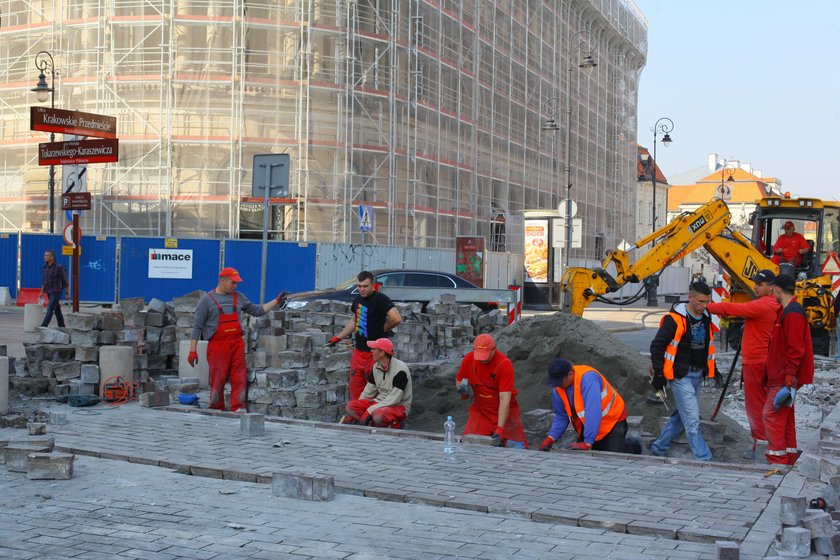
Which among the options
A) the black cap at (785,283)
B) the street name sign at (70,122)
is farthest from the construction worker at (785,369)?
the street name sign at (70,122)

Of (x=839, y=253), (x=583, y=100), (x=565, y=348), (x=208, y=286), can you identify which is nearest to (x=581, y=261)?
(x=583, y=100)

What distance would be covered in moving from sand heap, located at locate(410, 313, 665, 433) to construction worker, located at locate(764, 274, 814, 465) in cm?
261

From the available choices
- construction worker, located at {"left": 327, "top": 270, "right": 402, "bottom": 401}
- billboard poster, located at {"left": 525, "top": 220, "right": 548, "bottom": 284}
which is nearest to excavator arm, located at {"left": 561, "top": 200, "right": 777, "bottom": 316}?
construction worker, located at {"left": 327, "top": 270, "right": 402, "bottom": 401}

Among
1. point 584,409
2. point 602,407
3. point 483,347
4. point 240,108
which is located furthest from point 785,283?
point 240,108

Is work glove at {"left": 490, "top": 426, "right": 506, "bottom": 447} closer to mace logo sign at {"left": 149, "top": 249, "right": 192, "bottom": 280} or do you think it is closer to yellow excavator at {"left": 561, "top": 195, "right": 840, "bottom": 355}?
yellow excavator at {"left": 561, "top": 195, "right": 840, "bottom": 355}

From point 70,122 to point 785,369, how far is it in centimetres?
1470

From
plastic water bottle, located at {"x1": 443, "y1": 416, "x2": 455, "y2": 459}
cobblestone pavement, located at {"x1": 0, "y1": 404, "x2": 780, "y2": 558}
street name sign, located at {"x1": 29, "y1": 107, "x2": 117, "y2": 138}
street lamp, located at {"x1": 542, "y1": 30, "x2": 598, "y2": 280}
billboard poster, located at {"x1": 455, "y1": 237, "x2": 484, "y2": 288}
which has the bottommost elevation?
cobblestone pavement, located at {"x1": 0, "y1": 404, "x2": 780, "y2": 558}

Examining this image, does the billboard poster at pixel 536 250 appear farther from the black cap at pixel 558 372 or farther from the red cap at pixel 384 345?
the black cap at pixel 558 372

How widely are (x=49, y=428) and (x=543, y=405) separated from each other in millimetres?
5672

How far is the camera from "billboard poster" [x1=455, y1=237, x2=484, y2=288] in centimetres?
3291

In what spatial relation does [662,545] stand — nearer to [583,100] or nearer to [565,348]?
[565,348]

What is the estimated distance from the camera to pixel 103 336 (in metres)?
12.4

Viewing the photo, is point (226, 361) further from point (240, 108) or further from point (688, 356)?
point (240, 108)

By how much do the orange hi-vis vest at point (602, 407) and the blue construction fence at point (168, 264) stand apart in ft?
61.3
